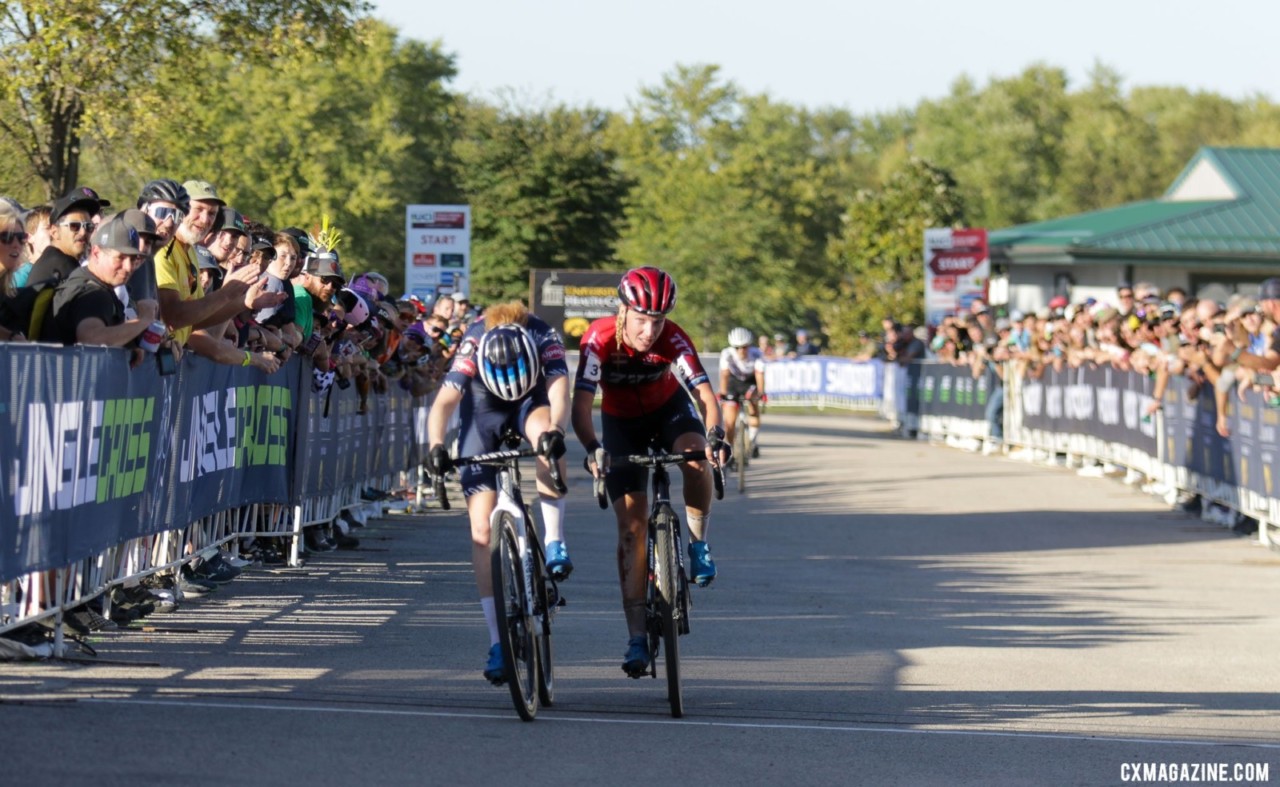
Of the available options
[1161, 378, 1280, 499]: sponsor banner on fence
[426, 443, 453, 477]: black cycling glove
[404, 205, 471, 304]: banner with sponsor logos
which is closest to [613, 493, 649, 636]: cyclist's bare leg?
[426, 443, 453, 477]: black cycling glove

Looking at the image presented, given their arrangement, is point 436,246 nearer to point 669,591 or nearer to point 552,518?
point 552,518

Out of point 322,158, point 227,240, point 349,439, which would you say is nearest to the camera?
point 227,240

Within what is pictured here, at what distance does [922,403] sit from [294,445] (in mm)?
29858

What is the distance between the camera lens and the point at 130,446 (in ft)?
32.7

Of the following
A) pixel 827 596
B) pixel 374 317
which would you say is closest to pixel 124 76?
pixel 374 317

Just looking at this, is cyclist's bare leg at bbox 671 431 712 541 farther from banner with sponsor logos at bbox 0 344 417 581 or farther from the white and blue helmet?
banner with sponsor logos at bbox 0 344 417 581

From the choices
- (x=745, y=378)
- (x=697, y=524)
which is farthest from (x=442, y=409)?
(x=745, y=378)

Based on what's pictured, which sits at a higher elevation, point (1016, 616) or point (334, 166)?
point (334, 166)

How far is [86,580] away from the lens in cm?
980

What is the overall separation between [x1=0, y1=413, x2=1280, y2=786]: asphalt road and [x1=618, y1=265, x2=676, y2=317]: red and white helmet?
1.82m

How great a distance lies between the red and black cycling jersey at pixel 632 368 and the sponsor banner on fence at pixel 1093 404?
15.6 meters

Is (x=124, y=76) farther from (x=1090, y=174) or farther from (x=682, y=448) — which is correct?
(x=1090, y=174)

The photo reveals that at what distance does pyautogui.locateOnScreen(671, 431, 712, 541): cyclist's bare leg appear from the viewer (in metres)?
9.88

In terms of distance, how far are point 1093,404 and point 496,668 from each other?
21.0 m
